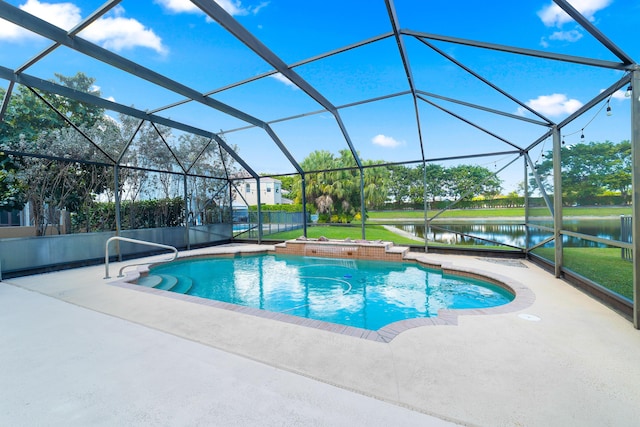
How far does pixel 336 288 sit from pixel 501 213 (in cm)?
630

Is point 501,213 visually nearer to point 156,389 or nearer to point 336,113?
point 336,113

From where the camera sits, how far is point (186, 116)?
778cm

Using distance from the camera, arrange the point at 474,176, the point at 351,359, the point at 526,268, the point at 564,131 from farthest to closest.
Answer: the point at 474,176 → the point at 526,268 → the point at 564,131 → the point at 351,359

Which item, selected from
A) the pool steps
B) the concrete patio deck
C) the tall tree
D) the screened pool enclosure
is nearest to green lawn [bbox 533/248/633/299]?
the screened pool enclosure

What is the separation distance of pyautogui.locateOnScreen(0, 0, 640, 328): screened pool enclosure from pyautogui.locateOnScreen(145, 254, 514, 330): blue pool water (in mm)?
1842

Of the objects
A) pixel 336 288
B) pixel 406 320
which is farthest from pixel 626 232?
pixel 336 288

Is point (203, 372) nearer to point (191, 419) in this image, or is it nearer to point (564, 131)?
point (191, 419)

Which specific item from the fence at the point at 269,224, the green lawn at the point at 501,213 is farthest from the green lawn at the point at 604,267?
the fence at the point at 269,224

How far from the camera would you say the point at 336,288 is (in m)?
6.21

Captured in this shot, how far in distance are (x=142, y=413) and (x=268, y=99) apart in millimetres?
6743

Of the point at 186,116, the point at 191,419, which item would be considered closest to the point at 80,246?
the point at 186,116

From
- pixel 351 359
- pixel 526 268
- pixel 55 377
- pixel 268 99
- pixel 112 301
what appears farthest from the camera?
pixel 268 99

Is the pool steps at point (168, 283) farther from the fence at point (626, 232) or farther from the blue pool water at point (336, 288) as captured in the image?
the fence at point (626, 232)

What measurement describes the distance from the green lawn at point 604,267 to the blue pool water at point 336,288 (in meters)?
1.18
